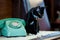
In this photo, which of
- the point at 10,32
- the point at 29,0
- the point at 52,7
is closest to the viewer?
the point at 10,32

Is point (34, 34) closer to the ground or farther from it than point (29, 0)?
closer to the ground

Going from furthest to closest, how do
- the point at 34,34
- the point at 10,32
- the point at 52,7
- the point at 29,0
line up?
the point at 52,7 < the point at 29,0 < the point at 34,34 < the point at 10,32

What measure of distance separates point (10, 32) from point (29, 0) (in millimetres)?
711

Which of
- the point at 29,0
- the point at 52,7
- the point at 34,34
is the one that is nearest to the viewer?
the point at 34,34

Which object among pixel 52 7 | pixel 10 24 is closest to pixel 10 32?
pixel 10 24

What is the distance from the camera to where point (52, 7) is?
10.5 ft

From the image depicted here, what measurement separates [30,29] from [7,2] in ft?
2.28

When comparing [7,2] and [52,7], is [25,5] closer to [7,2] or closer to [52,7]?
[7,2]

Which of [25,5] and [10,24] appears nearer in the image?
[10,24]

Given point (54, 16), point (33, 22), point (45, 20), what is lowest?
point (54, 16)

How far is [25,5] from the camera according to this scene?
75.7 inches

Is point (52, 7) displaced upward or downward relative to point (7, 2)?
downward

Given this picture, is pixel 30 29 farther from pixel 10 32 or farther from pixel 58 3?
pixel 58 3

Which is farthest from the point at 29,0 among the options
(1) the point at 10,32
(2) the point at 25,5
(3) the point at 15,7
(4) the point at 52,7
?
(4) the point at 52,7
